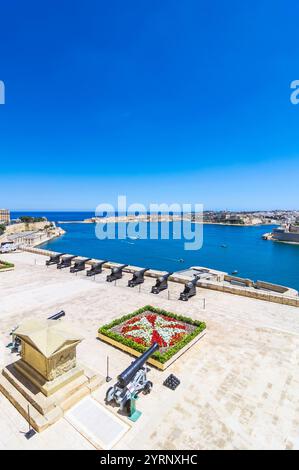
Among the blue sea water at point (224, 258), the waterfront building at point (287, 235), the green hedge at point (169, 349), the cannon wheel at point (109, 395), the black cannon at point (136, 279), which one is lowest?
the blue sea water at point (224, 258)

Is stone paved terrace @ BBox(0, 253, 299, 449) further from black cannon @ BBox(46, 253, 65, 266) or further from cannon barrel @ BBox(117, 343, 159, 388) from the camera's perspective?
black cannon @ BBox(46, 253, 65, 266)

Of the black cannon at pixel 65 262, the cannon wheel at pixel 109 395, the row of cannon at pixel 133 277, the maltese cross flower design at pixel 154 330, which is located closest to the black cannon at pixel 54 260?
the row of cannon at pixel 133 277

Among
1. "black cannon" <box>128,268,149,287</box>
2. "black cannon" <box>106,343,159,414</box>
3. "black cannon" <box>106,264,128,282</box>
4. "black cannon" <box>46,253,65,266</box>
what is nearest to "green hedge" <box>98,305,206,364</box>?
"black cannon" <box>106,343,159,414</box>

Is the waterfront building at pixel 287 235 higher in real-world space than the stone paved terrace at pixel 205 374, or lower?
lower

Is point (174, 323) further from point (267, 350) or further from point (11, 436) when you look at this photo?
point (11, 436)

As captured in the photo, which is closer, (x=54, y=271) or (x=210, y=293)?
(x=210, y=293)

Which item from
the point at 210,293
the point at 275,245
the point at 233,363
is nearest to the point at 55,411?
the point at 233,363

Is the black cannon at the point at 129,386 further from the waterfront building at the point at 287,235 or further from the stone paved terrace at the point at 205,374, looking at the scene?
the waterfront building at the point at 287,235

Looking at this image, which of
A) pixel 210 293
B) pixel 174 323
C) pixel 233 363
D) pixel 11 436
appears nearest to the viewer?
pixel 11 436
